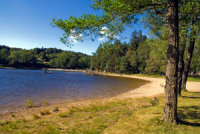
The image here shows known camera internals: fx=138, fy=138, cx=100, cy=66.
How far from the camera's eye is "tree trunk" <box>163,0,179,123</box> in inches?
204

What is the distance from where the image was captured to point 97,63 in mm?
98000

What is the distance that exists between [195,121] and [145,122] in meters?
2.03

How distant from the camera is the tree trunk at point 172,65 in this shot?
17.0 ft

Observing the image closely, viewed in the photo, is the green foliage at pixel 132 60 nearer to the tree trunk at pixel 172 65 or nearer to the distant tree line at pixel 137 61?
the distant tree line at pixel 137 61

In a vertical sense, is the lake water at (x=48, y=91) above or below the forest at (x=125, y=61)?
below

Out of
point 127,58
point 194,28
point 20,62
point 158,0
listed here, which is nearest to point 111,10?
point 158,0

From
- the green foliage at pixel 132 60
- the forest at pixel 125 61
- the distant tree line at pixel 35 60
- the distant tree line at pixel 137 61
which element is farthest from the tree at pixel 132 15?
the distant tree line at pixel 35 60

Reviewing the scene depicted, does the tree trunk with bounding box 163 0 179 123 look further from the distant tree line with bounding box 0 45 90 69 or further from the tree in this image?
the distant tree line with bounding box 0 45 90 69

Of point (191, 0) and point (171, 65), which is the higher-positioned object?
point (191, 0)

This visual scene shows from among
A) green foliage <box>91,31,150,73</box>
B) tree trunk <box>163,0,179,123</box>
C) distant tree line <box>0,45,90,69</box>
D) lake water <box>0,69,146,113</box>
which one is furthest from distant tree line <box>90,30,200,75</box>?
distant tree line <box>0,45,90,69</box>

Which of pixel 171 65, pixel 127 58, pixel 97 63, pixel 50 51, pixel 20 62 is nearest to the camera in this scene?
pixel 171 65

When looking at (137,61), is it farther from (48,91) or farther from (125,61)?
(48,91)

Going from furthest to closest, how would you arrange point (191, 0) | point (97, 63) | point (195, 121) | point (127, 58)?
point (97, 63), point (127, 58), point (191, 0), point (195, 121)

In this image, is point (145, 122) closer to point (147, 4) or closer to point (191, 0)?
point (147, 4)
